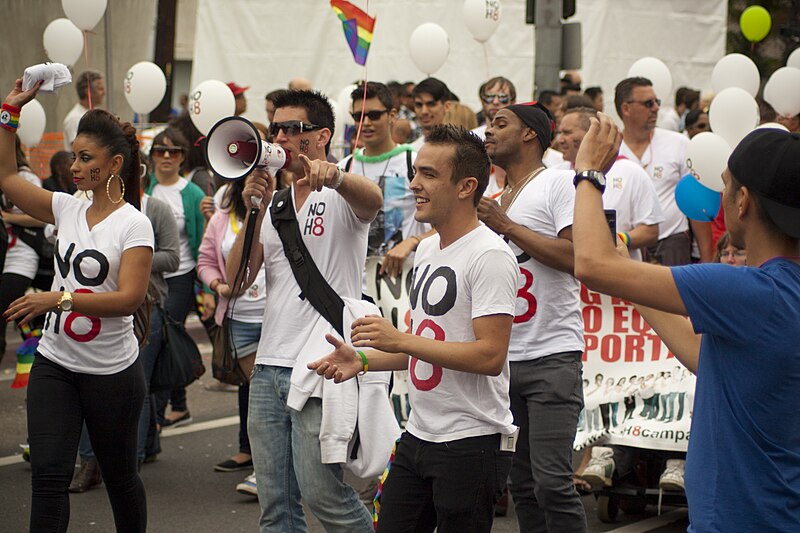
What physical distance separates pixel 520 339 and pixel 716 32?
42.2 ft

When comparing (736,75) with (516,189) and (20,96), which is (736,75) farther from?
(20,96)

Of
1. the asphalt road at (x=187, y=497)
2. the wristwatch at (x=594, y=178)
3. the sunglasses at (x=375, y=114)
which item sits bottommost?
the asphalt road at (x=187, y=497)

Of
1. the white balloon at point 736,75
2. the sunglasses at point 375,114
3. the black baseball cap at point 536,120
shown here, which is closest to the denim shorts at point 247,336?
the sunglasses at point 375,114

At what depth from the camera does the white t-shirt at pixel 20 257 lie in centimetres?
817

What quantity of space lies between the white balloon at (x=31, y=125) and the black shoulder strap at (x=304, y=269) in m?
4.84

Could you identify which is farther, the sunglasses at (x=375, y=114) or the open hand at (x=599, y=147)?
the sunglasses at (x=375, y=114)

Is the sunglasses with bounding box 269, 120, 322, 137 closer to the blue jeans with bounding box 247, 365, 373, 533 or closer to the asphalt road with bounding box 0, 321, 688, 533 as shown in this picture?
the blue jeans with bounding box 247, 365, 373, 533

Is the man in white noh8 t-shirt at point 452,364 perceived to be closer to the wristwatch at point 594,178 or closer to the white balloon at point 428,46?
the wristwatch at point 594,178

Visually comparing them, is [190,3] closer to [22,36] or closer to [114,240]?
[22,36]

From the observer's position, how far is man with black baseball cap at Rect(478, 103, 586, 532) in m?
4.93

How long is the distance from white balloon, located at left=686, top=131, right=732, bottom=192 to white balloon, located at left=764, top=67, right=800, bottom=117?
1.87m

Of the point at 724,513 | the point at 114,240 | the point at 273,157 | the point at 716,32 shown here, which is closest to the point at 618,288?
the point at 724,513

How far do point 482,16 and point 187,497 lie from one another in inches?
249

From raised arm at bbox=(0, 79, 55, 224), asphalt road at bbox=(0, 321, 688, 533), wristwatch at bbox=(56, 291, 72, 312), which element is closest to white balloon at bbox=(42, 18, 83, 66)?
asphalt road at bbox=(0, 321, 688, 533)
